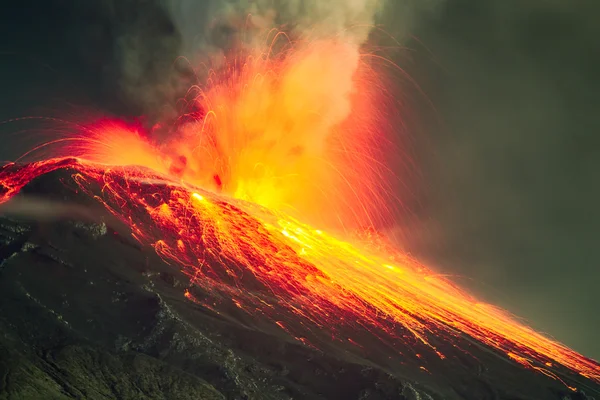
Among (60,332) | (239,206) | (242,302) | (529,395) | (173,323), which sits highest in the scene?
(239,206)

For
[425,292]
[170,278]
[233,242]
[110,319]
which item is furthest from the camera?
[425,292]

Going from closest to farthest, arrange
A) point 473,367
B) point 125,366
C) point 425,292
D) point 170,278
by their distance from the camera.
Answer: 1. point 125,366
2. point 170,278
3. point 473,367
4. point 425,292

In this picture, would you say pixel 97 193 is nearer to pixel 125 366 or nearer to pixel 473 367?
pixel 125 366

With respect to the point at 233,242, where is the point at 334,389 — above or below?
below

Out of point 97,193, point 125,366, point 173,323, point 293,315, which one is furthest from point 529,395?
point 97,193

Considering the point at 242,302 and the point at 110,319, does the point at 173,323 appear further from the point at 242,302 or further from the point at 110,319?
the point at 242,302

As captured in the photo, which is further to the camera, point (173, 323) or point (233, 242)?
point (233, 242)
